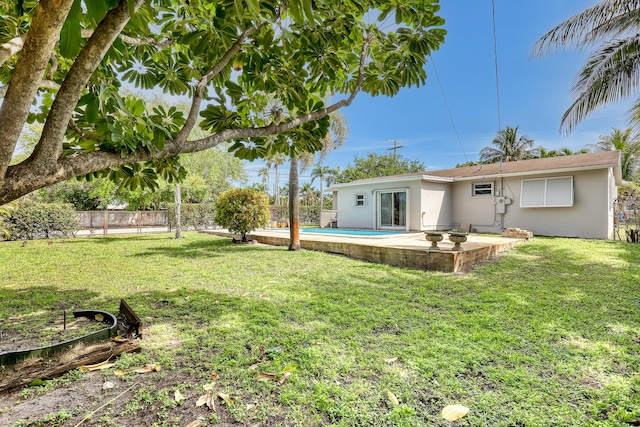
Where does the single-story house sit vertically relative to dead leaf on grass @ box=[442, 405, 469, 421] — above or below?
above

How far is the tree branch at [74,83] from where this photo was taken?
162 cm

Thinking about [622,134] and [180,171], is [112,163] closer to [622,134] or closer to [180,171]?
[180,171]

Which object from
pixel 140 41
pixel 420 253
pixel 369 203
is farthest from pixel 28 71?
pixel 369 203

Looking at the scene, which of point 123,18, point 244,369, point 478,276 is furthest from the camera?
point 478,276

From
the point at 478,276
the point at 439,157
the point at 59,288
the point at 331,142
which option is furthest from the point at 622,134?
the point at 59,288

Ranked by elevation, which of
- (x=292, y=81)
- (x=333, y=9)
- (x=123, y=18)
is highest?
(x=333, y=9)

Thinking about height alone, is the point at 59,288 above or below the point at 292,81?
below

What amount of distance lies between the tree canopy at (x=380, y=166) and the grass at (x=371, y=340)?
2890cm

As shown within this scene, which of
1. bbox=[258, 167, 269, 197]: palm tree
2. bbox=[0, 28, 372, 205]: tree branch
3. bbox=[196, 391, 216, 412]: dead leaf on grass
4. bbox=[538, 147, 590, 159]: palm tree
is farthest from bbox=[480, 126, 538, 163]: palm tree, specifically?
bbox=[196, 391, 216, 412]: dead leaf on grass

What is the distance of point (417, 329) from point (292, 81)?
3.02 m

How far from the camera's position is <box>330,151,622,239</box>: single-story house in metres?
11.4

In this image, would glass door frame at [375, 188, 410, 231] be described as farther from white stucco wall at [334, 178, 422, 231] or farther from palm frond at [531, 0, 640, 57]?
palm frond at [531, 0, 640, 57]

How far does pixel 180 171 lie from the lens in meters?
3.45

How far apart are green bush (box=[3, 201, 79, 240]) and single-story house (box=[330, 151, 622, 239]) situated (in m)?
13.2
